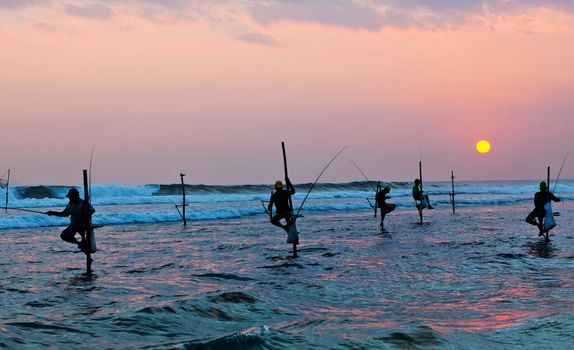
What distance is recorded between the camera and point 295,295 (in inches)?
479

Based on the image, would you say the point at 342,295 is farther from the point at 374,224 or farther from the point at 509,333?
the point at 374,224

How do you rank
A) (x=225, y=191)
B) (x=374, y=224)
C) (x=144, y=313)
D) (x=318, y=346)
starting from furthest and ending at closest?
(x=225, y=191), (x=374, y=224), (x=144, y=313), (x=318, y=346)

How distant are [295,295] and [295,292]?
0.31 m

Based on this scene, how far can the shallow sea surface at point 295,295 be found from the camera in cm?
855

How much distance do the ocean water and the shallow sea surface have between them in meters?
0.03

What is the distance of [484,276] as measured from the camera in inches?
546

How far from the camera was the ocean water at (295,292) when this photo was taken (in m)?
8.59

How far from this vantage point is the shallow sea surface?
855cm

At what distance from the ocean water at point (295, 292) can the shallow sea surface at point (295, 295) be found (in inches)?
1.1

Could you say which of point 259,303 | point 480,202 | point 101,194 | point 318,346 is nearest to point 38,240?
point 259,303

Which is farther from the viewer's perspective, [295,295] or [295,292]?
[295,292]

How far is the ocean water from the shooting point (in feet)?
28.2

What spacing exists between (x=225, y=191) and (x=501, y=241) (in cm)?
5942

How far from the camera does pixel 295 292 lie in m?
12.5
